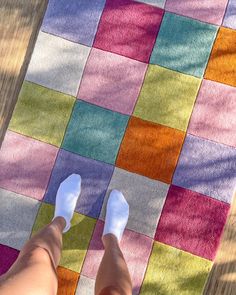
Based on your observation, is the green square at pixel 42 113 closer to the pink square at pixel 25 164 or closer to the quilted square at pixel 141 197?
the pink square at pixel 25 164

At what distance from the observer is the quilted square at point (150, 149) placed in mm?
1985

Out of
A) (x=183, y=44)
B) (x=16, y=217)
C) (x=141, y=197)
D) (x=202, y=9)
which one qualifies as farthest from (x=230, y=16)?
(x=16, y=217)

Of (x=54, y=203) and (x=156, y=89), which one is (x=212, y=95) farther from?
(x=54, y=203)

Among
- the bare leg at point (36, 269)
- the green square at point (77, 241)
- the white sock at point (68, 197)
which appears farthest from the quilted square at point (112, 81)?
the bare leg at point (36, 269)

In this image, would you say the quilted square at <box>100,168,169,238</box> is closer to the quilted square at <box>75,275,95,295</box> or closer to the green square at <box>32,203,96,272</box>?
the green square at <box>32,203,96,272</box>

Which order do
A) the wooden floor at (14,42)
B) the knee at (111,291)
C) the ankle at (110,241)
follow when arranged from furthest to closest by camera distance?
the wooden floor at (14,42) → the ankle at (110,241) → the knee at (111,291)

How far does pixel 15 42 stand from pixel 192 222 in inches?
49.4

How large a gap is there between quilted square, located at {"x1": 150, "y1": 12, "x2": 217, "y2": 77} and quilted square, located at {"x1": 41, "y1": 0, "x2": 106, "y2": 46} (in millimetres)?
332

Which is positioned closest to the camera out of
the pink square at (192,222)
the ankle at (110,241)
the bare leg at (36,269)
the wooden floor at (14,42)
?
the bare leg at (36,269)

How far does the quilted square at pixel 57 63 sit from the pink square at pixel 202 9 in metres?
0.48

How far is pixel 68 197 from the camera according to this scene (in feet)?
6.45

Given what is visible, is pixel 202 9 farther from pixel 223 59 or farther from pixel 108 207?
pixel 108 207

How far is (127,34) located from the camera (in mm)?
2027

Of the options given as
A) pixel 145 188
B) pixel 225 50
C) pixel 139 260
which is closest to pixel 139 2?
pixel 225 50
